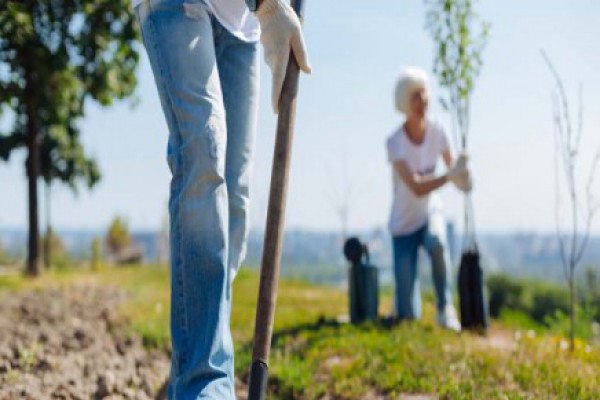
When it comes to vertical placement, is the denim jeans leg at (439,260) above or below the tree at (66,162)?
below

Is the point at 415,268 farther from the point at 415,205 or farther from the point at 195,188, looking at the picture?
the point at 195,188

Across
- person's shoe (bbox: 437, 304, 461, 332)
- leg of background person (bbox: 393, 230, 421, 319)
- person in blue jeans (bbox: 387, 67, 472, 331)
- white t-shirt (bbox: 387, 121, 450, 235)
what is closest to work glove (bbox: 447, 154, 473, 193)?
person in blue jeans (bbox: 387, 67, 472, 331)

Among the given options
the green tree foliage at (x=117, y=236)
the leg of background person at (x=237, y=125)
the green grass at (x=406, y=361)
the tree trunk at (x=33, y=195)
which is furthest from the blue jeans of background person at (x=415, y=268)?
the green tree foliage at (x=117, y=236)

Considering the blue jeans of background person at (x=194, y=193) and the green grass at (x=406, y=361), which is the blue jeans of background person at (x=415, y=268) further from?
the blue jeans of background person at (x=194, y=193)

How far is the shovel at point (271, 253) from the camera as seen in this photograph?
97.5 inches

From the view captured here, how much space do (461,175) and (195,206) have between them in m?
3.52

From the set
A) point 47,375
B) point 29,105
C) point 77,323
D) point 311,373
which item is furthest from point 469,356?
point 29,105

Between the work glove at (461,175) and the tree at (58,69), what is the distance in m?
5.04

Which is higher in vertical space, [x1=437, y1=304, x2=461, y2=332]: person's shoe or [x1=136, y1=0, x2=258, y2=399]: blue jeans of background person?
[x1=136, y1=0, x2=258, y2=399]: blue jeans of background person

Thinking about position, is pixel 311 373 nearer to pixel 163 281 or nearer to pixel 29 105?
pixel 163 281

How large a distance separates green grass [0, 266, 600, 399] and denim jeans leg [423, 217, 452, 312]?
20.3 inches

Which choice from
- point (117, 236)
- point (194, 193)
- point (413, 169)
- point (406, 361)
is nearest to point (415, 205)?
point (413, 169)

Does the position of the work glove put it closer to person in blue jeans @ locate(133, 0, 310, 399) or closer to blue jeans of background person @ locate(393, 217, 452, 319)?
blue jeans of background person @ locate(393, 217, 452, 319)

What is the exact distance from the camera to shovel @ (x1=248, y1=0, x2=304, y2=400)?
248 centimetres
